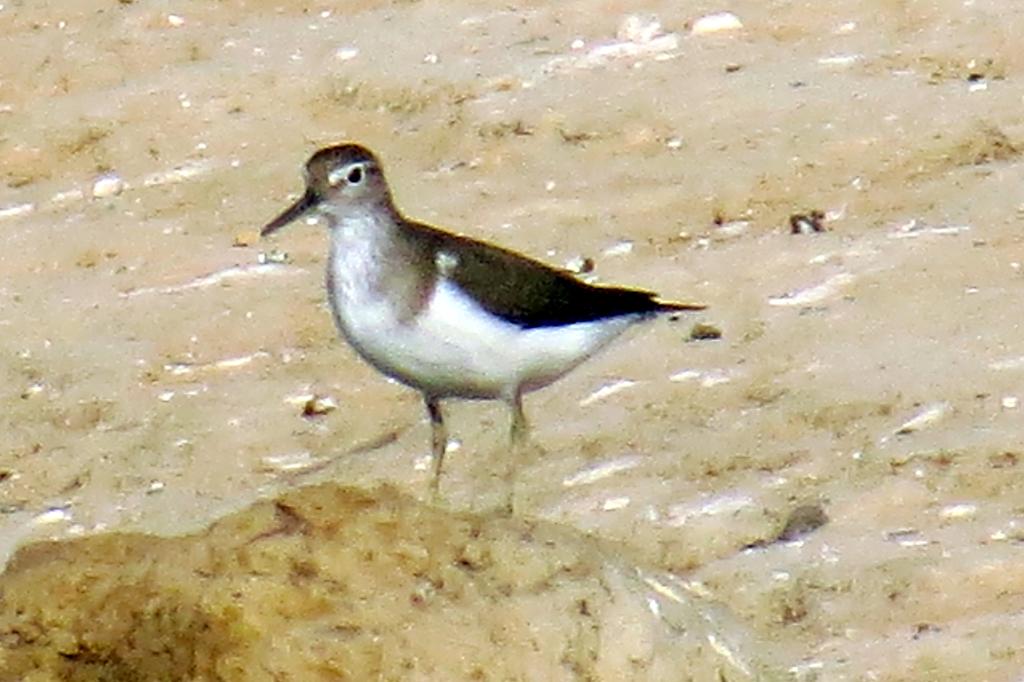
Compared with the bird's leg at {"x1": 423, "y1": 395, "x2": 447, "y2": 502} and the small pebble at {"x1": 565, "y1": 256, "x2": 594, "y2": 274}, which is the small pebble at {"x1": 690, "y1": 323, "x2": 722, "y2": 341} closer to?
the small pebble at {"x1": 565, "y1": 256, "x2": 594, "y2": 274}

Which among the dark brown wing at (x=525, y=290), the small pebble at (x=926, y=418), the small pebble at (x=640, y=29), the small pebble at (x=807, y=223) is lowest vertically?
the small pebble at (x=807, y=223)

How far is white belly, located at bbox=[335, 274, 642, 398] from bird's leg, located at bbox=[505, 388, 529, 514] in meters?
0.05

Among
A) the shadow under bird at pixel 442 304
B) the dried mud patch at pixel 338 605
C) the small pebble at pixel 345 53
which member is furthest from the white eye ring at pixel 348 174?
the small pebble at pixel 345 53

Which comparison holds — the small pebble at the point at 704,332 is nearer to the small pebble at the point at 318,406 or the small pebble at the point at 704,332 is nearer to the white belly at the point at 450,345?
the white belly at the point at 450,345

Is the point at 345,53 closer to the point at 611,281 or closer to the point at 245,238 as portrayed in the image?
the point at 245,238

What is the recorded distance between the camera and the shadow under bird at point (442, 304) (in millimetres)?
7582

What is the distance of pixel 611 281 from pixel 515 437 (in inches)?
56.3

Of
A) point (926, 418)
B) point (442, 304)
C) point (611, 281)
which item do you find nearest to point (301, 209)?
point (442, 304)

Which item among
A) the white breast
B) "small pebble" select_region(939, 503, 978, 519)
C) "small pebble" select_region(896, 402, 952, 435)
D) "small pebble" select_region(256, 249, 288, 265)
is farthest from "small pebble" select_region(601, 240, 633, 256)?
"small pebble" select_region(939, 503, 978, 519)

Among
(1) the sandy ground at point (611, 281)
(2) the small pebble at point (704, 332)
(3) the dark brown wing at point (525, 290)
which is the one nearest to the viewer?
(1) the sandy ground at point (611, 281)

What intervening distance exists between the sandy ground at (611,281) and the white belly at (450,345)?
15.6 inches

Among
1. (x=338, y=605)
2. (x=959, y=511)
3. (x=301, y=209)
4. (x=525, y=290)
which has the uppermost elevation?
(x=338, y=605)

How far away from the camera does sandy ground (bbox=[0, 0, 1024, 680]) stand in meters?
7.19

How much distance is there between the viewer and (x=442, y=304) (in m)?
7.65
